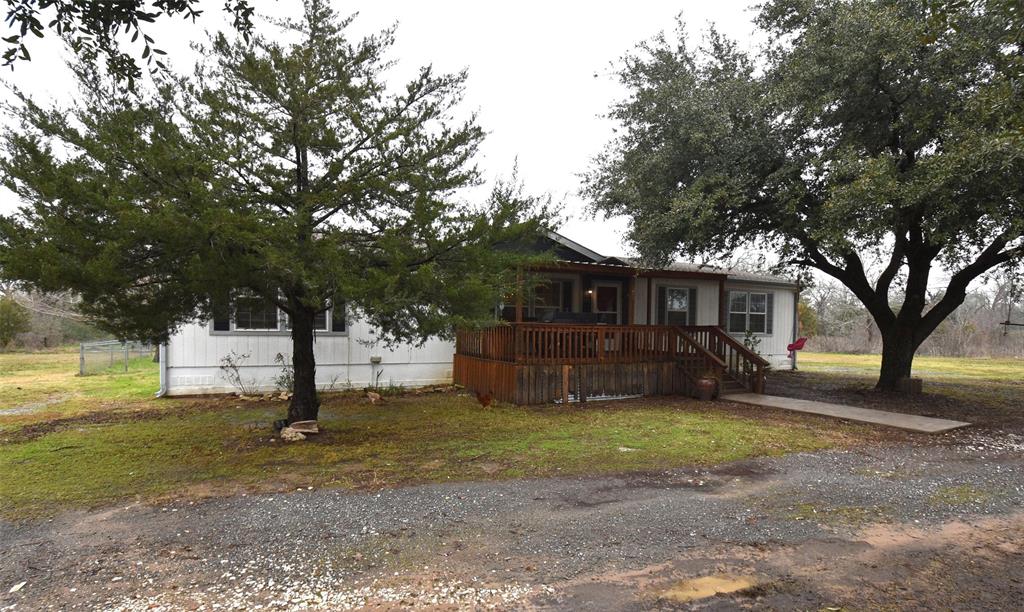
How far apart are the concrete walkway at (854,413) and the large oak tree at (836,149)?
2.65 meters

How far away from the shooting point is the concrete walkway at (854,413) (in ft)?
25.4

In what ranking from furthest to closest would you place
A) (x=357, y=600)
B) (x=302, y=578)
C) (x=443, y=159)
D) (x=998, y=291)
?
(x=998, y=291) < (x=443, y=159) < (x=302, y=578) < (x=357, y=600)

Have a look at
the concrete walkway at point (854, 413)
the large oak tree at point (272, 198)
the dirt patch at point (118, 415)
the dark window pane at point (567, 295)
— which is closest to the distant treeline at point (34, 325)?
the dirt patch at point (118, 415)

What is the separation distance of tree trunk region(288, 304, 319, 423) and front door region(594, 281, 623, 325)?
325 inches

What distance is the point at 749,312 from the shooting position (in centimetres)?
1641

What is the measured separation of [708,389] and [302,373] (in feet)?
24.0

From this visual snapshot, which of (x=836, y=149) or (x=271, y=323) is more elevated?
(x=836, y=149)

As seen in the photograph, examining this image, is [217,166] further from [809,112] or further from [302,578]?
[809,112]

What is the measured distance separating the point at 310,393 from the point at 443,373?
5.08m

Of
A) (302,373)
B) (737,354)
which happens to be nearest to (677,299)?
(737,354)

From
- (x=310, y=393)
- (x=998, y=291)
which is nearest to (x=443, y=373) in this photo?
(x=310, y=393)

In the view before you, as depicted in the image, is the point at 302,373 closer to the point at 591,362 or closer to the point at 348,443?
the point at 348,443

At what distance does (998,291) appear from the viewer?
36000 mm

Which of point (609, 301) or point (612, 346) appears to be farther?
point (609, 301)
